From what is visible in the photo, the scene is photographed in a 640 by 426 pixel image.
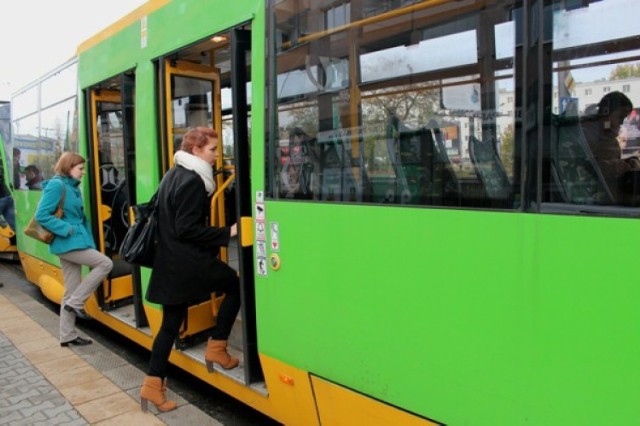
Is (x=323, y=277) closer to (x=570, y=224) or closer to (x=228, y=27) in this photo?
(x=570, y=224)

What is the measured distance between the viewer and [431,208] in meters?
2.13

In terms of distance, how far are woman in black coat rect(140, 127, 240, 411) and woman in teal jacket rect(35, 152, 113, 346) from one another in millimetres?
1803

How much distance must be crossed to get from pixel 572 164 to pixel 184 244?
91.6 inches

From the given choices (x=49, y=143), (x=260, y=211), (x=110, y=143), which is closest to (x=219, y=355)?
(x=260, y=211)

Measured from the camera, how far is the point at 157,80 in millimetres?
3912

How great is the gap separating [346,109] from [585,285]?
1.32 m

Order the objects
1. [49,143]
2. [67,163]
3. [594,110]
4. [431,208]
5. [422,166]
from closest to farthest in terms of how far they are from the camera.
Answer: [594,110]
[431,208]
[422,166]
[67,163]
[49,143]

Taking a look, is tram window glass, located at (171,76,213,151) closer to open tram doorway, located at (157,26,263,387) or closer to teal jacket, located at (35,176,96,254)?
open tram doorway, located at (157,26,263,387)

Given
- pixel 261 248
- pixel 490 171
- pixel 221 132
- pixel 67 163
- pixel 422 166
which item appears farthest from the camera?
pixel 67 163

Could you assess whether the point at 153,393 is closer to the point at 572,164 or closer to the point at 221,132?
the point at 221,132

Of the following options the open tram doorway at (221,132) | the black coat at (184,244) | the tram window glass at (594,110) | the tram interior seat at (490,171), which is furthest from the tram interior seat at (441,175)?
the black coat at (184,244)

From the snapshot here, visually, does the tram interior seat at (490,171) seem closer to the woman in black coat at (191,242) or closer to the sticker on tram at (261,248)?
the sticker on tram at (261,248)

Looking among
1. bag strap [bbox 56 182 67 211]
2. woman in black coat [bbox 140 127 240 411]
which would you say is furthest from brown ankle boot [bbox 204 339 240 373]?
bag strap [bbox 56 182 67 211]

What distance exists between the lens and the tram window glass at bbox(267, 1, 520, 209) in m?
2.00
